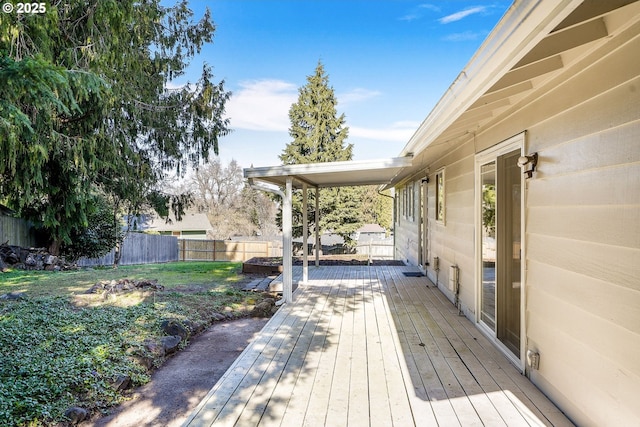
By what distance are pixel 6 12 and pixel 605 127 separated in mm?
4529

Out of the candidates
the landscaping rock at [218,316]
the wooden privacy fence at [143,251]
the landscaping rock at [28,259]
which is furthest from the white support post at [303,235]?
the wooden privacy fence at [143,251]

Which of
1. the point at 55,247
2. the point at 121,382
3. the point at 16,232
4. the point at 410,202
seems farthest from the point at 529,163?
the point at 16,232

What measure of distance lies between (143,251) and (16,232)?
5.36 m

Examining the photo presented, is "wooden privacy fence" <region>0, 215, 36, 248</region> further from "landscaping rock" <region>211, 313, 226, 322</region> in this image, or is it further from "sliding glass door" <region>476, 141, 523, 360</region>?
"sliding glass door" <region>476, 141, 523, 360</region>

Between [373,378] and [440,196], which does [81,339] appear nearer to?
[373,378]

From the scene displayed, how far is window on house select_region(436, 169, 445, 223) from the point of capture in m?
6.70

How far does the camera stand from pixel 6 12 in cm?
→ 325

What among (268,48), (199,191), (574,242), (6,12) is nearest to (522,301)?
(574,242)

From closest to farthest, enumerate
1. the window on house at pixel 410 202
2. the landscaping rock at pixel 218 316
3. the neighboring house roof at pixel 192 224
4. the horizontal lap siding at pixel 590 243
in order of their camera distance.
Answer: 1. the horizontal lap siding at pixel 590 243
2. the landscaping rock at pixel 218 316
3. the window on house at pixel 410 202
4. the neighboring house roof at pixel 192 224

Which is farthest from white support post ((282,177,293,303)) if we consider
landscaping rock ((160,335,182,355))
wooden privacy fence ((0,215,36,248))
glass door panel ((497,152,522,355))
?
wooden privacy fence ((0,215,36,248))

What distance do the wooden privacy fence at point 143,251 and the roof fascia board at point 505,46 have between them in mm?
14151

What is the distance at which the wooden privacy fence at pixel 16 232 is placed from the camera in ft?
36.8

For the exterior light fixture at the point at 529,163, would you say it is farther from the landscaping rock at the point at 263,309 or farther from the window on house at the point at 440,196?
the landscaping rock at the point at 263,309

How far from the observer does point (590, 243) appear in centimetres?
227
